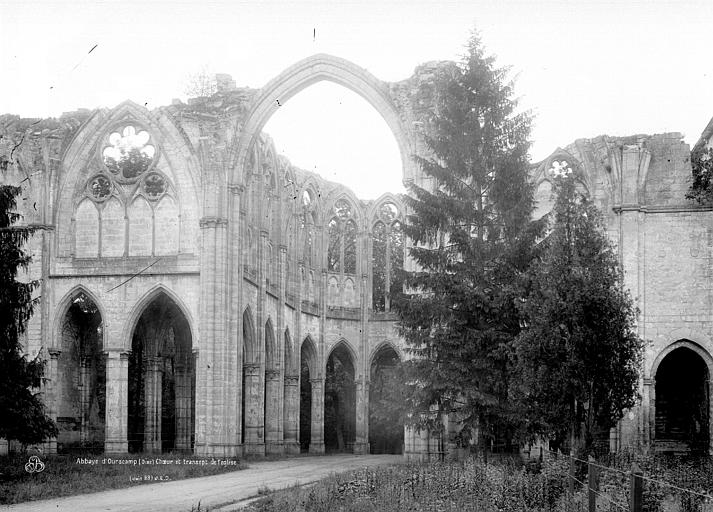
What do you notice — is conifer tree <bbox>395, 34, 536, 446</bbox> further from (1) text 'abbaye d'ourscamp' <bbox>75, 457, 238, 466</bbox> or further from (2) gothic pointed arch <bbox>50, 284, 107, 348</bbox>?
(2) gothic pointed arch <bbox>50, 284, 107, 348</bbox>

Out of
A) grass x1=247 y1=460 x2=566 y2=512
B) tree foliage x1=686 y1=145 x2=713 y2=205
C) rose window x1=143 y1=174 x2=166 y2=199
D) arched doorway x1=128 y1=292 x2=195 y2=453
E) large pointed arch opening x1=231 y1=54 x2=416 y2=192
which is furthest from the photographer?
arched doorway x1=128 y1=292 x2=195 y2=453

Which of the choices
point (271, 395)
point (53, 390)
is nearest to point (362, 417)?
point (271, 395)

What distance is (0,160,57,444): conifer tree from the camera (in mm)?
17922

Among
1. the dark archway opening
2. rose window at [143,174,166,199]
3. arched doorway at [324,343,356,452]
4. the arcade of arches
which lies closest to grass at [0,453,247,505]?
the arcade of arches

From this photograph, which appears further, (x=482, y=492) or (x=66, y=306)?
(x=66, y=306)

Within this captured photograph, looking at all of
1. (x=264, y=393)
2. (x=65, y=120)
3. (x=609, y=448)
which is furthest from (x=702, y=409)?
(x=65, y=120)

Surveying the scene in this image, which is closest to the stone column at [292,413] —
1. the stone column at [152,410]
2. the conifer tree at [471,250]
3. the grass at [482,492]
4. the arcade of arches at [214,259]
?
the arcade of arches at [214,259]

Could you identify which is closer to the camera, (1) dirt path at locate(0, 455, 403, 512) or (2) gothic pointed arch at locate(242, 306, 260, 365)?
(1) dirt path at locate(0, 455, 403, 512)

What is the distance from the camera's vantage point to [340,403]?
40.5 meters

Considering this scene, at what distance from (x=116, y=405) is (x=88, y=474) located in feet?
26.3

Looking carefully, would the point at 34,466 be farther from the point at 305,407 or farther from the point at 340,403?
the point at 340,403

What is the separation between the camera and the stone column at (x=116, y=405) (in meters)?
28.0

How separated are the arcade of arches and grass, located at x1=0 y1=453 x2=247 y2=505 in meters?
2.44

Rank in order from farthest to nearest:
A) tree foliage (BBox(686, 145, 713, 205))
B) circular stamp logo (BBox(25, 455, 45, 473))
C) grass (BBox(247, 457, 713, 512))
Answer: tree foliage (BBox(686, 145, 713, 205)) → circular stamp logo (BBox(25, 455, 45, 473)) → grass (BBox(247, 457, 713, 512))
